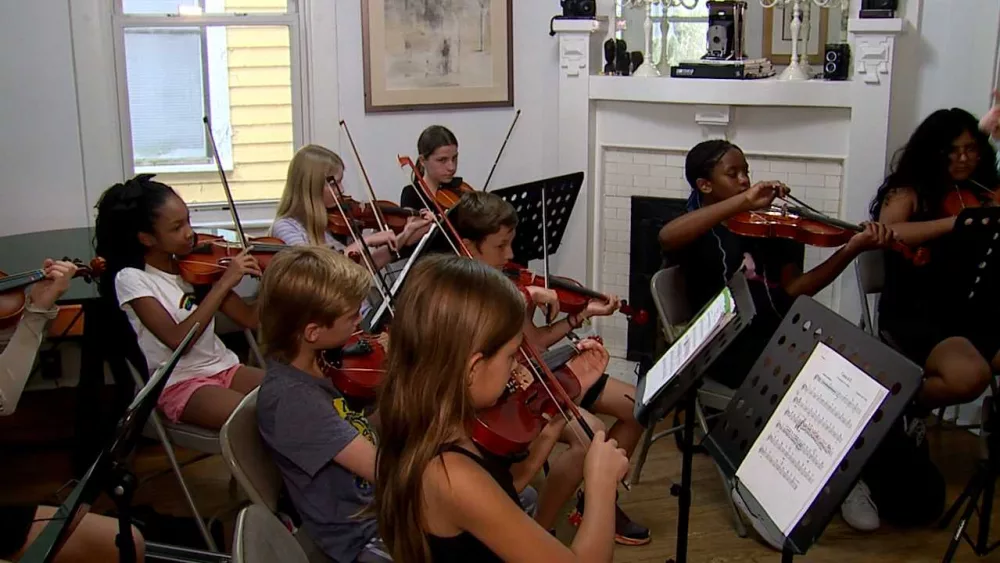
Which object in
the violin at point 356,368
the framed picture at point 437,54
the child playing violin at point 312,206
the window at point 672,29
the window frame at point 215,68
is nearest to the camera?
the violin at point 356,368

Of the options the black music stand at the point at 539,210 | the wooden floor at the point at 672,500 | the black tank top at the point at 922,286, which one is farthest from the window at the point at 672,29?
the wooden floor at the point at 672,500

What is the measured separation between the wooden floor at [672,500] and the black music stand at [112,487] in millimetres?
1361

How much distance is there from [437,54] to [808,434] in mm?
2933

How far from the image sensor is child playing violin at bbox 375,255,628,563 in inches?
56.6

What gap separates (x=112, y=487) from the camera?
1.55m

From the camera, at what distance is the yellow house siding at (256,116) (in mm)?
4020

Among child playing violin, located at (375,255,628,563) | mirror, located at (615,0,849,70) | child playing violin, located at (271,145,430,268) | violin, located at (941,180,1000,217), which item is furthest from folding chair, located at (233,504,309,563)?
mirror, located at (615,0,849,70)

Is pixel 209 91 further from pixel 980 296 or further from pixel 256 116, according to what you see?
pixel 980 296

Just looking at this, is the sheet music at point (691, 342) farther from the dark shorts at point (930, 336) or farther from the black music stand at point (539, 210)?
the dark shorts at point (930, 336)

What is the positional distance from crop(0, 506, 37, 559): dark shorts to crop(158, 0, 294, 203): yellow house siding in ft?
7.36

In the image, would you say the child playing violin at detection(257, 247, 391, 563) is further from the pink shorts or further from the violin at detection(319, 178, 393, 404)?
the pink shorts

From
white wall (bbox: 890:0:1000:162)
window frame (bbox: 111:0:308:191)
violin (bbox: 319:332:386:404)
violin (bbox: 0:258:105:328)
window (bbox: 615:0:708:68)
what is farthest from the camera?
window (bbox: 615:0:708:68)

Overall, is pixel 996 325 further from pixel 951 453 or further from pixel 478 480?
pixel 478 480

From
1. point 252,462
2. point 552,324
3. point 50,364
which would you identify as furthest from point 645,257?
point 252,462
